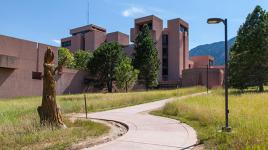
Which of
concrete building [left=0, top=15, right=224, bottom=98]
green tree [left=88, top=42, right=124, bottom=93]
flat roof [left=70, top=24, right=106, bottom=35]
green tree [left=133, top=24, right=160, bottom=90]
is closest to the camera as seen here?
concrete building [left=0, top=15, right=224, bottom=98]

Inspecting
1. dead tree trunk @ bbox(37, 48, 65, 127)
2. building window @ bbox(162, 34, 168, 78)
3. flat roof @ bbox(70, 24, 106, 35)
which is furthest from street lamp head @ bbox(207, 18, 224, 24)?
flat roof @ bbox(70, 24, 106, 35)

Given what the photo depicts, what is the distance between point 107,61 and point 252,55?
25.3 meters

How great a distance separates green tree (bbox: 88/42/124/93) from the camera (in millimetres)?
55188

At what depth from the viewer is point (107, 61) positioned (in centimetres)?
5509

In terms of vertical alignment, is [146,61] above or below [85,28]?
below

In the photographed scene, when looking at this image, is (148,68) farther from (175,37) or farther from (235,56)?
(175,37)

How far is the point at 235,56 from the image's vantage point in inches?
1597

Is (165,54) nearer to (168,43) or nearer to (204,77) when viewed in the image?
(168,43)

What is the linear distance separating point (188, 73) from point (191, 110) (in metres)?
53.0

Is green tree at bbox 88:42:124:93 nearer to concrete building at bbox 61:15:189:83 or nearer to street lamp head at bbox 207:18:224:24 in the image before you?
concrete building at bbox 61:15:189:83

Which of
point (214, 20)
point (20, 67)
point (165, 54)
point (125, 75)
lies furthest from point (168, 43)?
point (214, 20)

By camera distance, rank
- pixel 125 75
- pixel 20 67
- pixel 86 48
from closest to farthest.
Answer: pixel 20 67, pixel 125 75, pixel 86 48

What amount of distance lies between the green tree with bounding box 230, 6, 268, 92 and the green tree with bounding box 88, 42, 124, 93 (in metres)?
21.5

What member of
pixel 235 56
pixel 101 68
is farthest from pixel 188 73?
pixel 235 56
